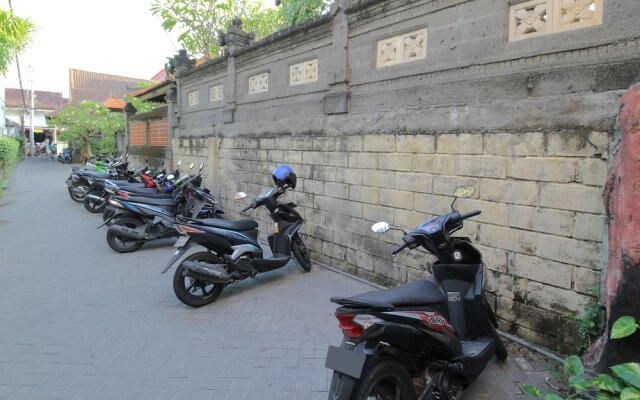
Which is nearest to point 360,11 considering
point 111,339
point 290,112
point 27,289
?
point 290,112

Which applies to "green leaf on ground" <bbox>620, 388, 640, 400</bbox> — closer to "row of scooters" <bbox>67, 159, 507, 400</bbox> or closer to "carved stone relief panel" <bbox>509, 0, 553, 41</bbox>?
"row of scooters" <bbox>67, 159, 507, 400</bbox>

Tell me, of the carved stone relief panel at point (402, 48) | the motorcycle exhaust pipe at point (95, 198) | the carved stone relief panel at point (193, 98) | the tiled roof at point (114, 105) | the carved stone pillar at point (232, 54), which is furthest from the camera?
the tiled roof at point (114, 105)

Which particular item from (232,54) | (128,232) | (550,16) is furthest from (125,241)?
(550,16)

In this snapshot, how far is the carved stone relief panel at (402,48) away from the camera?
4648 millimetres

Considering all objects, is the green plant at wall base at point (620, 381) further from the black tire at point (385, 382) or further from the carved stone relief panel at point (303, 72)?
the carved stone relief panel at point (303, 72)

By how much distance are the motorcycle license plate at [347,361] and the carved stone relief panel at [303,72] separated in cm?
481

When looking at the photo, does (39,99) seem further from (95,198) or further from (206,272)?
(206,272)

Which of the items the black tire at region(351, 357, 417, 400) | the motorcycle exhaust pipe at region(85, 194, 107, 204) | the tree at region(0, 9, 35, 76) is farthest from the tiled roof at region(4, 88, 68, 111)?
the black tire at region(351, 357, 417, 400)

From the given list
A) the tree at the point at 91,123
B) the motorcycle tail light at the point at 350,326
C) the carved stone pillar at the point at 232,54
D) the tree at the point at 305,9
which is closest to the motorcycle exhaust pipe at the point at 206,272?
the motorcycle tail light at the point at 350,326

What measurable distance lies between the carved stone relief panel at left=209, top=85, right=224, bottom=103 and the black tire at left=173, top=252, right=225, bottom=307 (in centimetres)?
534

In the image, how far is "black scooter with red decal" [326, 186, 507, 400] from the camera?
2.19 m

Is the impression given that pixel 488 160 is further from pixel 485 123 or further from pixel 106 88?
pixel 106 88

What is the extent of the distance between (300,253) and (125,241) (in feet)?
10.3

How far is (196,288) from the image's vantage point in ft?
15.6
